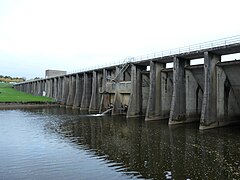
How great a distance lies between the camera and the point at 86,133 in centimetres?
2784

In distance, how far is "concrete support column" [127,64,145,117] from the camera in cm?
4431

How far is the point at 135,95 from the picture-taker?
44781 mm

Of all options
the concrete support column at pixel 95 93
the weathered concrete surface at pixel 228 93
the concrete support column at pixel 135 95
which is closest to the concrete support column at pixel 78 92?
the concrete support column at pixel 95 93

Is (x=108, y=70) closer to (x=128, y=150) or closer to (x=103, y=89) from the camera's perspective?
(x=103, y=89)

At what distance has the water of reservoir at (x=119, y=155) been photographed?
14.4 m

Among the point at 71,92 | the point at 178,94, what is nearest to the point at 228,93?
the point at 178,94

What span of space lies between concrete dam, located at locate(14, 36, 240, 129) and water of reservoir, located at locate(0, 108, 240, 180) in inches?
218

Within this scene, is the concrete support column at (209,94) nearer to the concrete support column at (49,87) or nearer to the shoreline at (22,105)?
the shoreline at (22,105)

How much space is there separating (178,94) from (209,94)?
6.11 metres

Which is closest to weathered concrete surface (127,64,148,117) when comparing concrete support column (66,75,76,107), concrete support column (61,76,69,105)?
concrete support column (66,75,76,107)

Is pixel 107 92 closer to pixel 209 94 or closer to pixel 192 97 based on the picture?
pixel 192 97

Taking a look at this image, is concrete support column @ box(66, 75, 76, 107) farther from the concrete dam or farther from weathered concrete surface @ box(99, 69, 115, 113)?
weathered concrete surface @ box(99, 69, 115, 113)

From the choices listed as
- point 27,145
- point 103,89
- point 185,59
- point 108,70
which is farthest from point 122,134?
point 108,70

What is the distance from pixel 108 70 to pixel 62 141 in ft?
115
